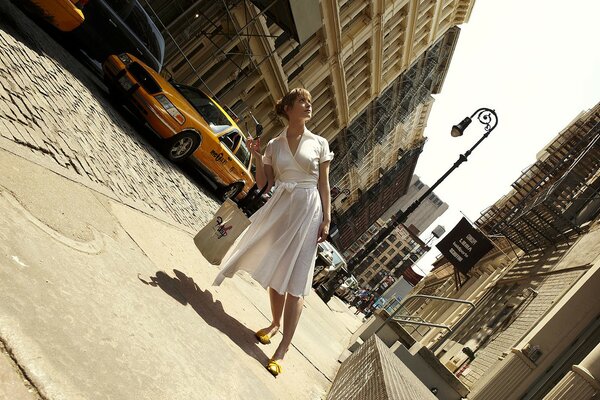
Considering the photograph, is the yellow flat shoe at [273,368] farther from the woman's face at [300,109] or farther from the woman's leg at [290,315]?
the woman's face at [300,109]

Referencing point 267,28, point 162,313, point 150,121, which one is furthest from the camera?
point 267,28

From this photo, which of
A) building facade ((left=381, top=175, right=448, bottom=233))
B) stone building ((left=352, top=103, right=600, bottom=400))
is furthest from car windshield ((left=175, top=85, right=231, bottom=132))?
building facade ((left=381, top=175, right=448, bottom=233))

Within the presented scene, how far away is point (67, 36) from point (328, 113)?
21489 millimetres

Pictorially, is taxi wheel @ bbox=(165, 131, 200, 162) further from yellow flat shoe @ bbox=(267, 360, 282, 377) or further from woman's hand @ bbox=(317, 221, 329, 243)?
yellow flat shoe @ bbox=(267, 360, 282, 377)

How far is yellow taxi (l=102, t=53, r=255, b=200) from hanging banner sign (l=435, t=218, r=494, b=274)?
25.8 feet

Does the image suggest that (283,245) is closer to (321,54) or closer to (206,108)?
(206,108)

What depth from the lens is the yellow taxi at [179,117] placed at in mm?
9672

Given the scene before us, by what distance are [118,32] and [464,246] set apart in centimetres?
1161

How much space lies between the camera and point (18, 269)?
6.75 ft

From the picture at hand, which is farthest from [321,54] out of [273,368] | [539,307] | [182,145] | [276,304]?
[273,368]

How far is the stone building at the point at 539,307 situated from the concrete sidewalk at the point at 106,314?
3.39 meters

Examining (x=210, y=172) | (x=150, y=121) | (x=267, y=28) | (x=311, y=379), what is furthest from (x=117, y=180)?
(x=267, y=28)

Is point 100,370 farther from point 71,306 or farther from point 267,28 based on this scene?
point 267,28

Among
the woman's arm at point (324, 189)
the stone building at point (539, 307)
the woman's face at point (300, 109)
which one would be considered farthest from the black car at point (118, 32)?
the woman's arm at point (324, 189)
